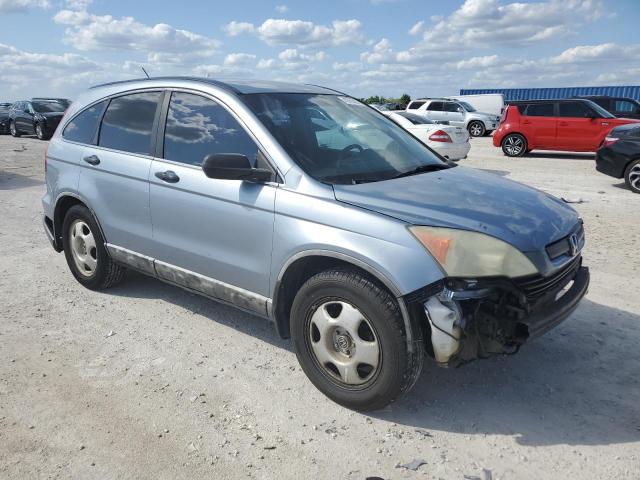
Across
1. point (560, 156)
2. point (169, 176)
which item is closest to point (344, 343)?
point (169, 176)

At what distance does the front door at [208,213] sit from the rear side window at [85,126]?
3.50 feet

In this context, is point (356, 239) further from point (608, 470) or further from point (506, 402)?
point (608, 470)

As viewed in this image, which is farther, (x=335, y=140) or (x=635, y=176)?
(x=635, y=176)

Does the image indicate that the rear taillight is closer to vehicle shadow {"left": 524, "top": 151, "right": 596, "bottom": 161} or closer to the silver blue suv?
vehicle shadow {"left": 524, "top": 151, "right": 596, "bottom": 161}

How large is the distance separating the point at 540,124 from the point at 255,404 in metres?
15.6

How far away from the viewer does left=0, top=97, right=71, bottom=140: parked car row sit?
2292 cm

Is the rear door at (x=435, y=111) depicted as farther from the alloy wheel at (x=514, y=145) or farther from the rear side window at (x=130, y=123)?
the rear side window at (x=130, y=123)

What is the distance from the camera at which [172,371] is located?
12.0 feet

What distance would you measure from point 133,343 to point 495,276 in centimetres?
268

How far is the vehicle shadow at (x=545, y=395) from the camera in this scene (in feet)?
9.89

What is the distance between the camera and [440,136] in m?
13.2

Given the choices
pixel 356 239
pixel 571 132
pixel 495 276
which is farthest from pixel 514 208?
pixel 571 132

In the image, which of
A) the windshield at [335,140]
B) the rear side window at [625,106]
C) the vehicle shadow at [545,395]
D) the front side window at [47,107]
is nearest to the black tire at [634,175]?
the vehicle shadow at [545,395]

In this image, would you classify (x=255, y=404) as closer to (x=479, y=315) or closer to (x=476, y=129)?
(x=479, y=315)
